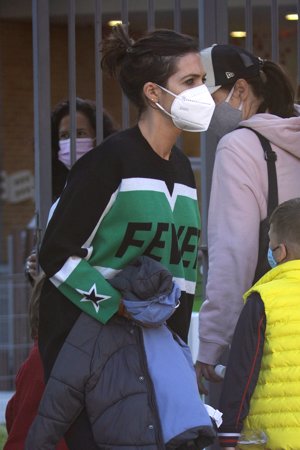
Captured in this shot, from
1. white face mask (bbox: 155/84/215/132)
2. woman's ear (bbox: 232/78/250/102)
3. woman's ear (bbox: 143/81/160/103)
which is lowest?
white face mask (bbox: 155/84/215/132)

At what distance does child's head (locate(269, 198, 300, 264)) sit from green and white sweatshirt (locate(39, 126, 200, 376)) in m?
0.38

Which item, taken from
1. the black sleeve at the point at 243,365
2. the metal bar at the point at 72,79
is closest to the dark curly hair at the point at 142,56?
the black sleeve at the point at 243,365

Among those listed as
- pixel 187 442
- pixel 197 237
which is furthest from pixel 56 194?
pixel 187 442

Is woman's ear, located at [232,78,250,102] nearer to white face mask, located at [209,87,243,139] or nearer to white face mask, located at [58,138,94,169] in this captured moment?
white face mask, located at [209,87,243,139]

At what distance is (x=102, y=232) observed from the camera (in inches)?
128

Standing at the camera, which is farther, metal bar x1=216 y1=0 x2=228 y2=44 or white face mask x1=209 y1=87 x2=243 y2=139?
metal bar x1=216 y1=0 x2=228 y2=44

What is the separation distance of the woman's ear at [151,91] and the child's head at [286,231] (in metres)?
0.53

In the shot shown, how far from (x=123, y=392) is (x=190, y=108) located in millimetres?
923

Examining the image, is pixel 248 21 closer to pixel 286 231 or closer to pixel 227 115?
pixel 227 115

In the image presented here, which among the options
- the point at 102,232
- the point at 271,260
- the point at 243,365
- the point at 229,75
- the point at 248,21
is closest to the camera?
the point at 102,232

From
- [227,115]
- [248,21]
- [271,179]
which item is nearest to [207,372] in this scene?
[271,179]

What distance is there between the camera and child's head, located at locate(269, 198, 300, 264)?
11.5ft

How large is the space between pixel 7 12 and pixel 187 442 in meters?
10.6

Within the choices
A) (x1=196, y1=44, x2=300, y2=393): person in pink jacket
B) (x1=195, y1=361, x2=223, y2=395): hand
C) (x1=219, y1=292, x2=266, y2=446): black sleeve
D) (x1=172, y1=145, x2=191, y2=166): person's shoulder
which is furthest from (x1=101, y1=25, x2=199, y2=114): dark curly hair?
(x1=195, y1=361, x2=223, y2=395): hand
